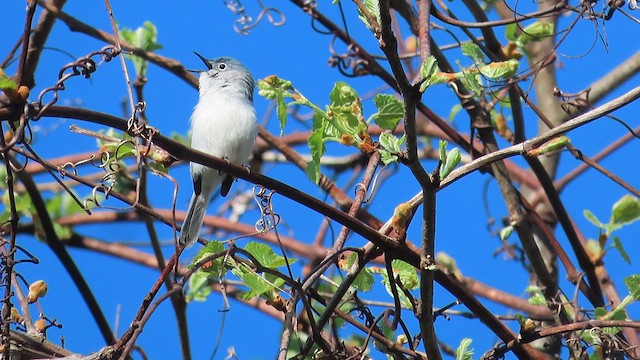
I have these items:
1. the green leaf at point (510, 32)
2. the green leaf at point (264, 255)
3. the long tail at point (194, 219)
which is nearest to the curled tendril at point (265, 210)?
the green leaf at point (264, 255)

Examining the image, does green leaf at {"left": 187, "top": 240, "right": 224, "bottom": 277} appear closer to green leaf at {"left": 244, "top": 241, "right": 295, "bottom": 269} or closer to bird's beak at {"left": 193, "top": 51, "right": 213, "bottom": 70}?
green leaf at {"left": 244, "top": 241, "right": 295, "bottom": 269}

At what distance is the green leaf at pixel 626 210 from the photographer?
309cm

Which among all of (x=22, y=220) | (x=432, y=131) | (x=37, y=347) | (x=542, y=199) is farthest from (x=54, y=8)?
(x=542, y=199)

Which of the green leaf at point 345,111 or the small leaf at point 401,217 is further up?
the green leaf at point 345,111

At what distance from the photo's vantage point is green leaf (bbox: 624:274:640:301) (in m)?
2.27

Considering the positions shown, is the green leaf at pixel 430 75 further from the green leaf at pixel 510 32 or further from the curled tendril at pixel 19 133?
the green leaf at pixel 510 32

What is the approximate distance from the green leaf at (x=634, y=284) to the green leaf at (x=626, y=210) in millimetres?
835

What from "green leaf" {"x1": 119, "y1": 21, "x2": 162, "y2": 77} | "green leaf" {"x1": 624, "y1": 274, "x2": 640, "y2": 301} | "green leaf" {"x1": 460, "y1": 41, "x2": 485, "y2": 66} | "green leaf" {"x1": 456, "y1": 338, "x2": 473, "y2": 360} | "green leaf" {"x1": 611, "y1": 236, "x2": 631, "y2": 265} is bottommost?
"green leaf" {"x1": 456, "y1": 338, "x2": 473, "y2": 360}

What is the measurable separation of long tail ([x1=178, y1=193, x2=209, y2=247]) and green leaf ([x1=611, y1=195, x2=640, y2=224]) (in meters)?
1.53

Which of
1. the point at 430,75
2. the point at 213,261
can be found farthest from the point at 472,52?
the point at 213,261

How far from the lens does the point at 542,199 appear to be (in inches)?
157

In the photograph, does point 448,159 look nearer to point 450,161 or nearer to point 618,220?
Answer: point 450,161

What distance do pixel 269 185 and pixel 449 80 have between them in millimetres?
472

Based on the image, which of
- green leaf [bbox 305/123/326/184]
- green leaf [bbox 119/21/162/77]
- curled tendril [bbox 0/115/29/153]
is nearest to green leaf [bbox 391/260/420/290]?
green leaf [bbox 305/123/326/184]
